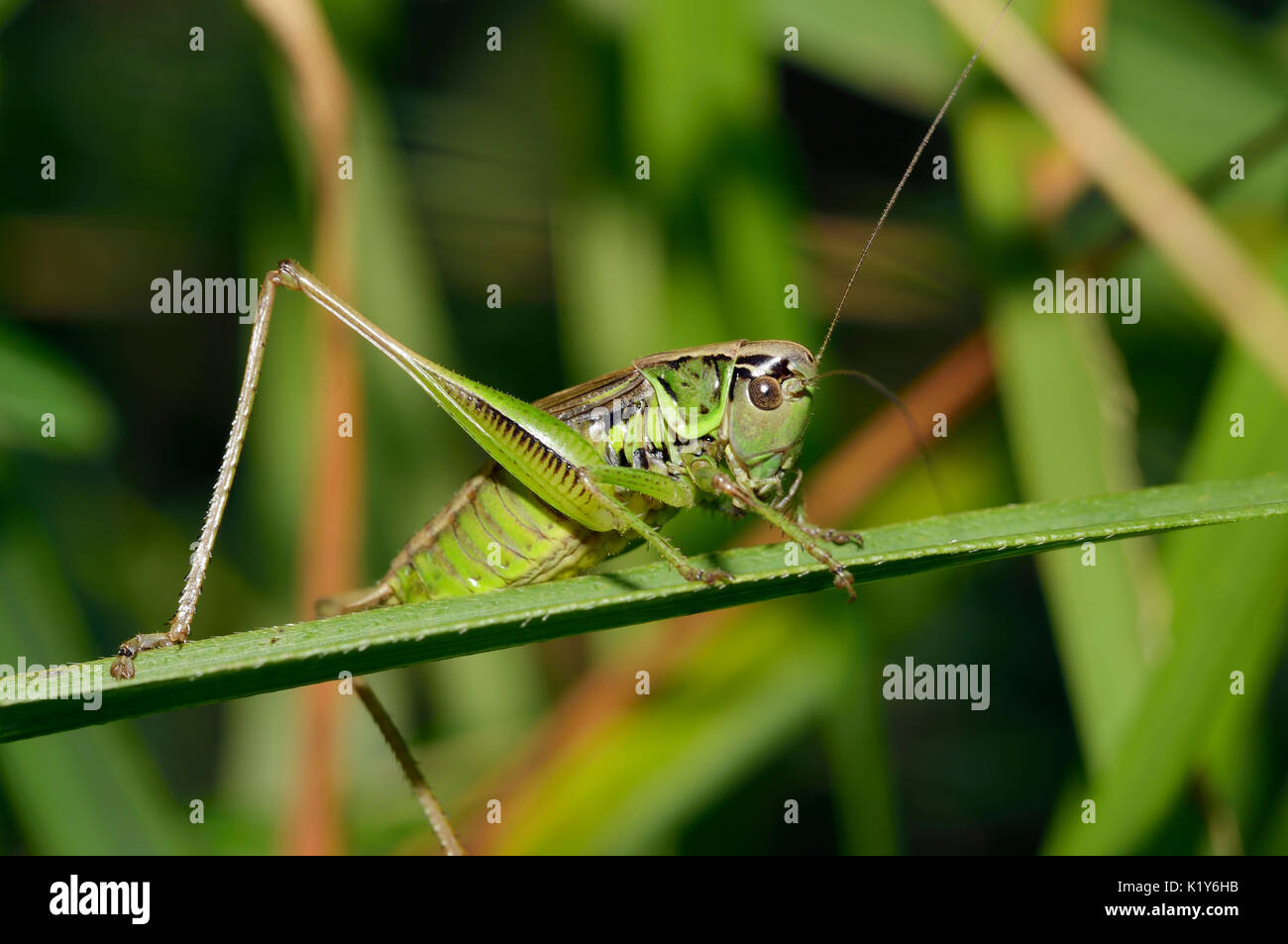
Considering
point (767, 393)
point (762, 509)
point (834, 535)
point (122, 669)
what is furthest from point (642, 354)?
point (122, 669)

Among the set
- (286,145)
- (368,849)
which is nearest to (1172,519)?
(368,849)

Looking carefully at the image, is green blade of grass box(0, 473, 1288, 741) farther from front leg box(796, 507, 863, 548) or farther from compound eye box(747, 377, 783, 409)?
compound eye box(747, 377, 783, 409)

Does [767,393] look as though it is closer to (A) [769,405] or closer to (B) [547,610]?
(A) [769,405]

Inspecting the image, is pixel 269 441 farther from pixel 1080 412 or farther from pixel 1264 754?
pixel 1264 754

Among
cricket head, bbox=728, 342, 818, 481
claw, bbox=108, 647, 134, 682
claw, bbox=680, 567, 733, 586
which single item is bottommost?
claw, bbox=108, 647, 134, 682

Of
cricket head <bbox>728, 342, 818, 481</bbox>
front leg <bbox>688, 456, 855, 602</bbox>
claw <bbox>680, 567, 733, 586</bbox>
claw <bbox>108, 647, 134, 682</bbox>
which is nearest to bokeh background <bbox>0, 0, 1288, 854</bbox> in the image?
cricket head <bbox>728, 342, 818, 481</bbox>

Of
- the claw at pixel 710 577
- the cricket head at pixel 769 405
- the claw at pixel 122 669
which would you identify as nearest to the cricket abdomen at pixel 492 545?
the cricket head at pixel 769 405
